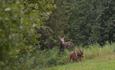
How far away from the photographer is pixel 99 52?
17891 millimetres

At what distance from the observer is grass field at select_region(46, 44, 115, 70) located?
45.8 ft

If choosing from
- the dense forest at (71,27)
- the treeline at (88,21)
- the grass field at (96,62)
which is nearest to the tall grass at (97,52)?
the grass field at (96,62)

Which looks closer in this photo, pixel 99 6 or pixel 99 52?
pixel 99 52

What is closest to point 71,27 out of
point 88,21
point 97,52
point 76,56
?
point 88,21

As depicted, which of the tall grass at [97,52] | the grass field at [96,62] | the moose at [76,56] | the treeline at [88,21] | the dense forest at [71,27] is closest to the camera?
the dense forest at [71,27]

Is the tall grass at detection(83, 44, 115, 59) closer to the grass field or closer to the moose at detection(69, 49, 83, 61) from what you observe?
the grass field

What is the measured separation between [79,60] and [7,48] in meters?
13.4

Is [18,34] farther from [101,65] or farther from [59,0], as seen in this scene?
[59,0]

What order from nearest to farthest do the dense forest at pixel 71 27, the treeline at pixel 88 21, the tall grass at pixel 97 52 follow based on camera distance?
the dense forest at pixel 71 27, the tall grass at pixel 97 52, the treeline at pixel 88 21

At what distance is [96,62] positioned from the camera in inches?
607

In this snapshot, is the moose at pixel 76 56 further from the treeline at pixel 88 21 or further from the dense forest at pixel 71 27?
the treeline at pixel 88 21

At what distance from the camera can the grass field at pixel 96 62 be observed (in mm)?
13971

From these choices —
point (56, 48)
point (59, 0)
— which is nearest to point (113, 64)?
Result: point (56, 48)

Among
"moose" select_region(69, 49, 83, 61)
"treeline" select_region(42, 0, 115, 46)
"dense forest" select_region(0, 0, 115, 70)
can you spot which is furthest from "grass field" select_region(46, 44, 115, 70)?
"treeline" select_region(42, 0, 115, 46)
